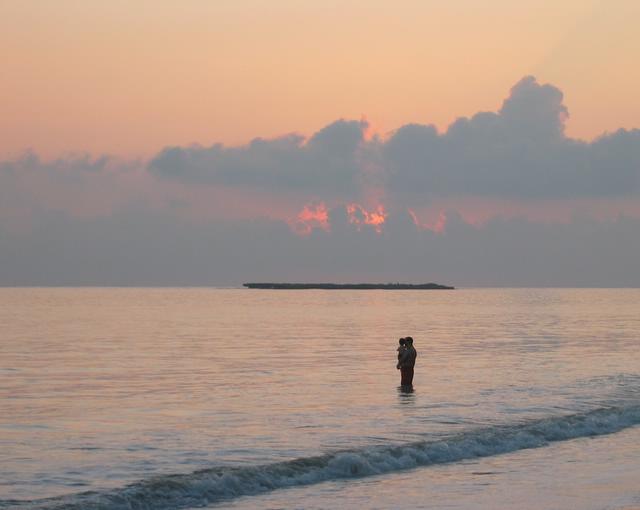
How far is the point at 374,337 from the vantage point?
7438cm

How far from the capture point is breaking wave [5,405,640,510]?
17.7 m

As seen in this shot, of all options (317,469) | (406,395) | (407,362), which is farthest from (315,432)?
(407,362)

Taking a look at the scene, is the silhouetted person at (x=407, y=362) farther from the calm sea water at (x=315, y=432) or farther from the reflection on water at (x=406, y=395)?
the calm sea water at (x=315, y=432)

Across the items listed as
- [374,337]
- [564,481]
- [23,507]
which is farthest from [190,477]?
[374,337]

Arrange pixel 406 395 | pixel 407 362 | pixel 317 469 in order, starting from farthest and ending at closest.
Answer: pixel 407 362 → pixel 406 395 → pixel 317 469

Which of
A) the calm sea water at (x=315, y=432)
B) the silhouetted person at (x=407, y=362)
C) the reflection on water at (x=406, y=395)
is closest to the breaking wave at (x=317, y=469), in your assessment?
the calm sea water at (x=315, y=432)

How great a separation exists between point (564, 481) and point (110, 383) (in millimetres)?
22611

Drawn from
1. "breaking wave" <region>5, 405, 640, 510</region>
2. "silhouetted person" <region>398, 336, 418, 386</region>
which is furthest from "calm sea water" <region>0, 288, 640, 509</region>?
"silhouetted person" <region>398, 336, 418, 386</region>

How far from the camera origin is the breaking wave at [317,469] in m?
17.7

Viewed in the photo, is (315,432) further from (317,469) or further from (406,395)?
(406,395)

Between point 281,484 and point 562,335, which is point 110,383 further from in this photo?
point 562,335

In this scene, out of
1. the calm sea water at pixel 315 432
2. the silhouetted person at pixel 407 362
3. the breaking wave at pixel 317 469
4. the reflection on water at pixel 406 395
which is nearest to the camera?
the breaking wave at pixel 317 469

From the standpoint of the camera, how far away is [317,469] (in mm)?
20531

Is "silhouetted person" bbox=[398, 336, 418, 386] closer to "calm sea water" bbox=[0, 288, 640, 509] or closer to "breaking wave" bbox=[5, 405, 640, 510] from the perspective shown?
"calm sea water" bbox=[0, 288, 640, 509]
